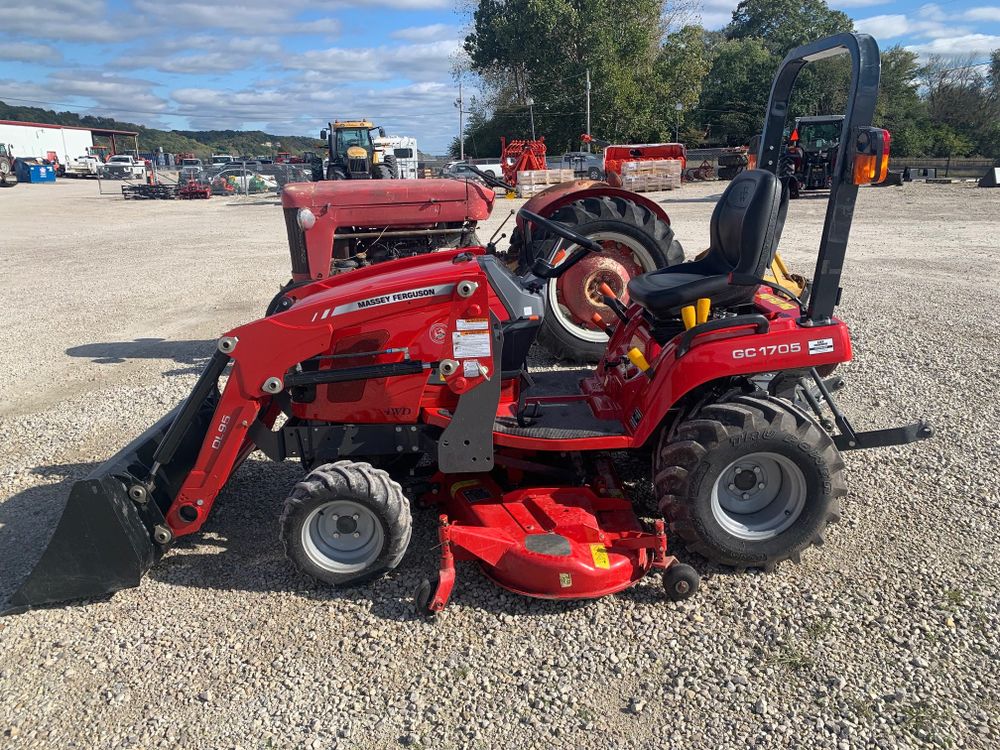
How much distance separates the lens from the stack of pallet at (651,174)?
1049 inches

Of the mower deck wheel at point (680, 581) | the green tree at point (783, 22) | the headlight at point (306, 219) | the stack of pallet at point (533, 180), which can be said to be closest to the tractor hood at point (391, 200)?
the headlight at point (306, 219)

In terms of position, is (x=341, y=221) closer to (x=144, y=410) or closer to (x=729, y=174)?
(x=144, y=410)

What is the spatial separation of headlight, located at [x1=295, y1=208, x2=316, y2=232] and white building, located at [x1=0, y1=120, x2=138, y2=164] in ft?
240

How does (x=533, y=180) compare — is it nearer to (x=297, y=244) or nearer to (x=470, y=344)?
(x=297, y=244)

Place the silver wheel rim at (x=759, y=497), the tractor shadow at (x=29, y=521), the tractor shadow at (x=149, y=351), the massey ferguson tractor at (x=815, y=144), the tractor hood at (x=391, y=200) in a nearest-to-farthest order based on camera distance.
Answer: the silver wheel rim at (x=759, y=497)
the tractor shadow at (x=29, y=521)
the tractor hood at (x=391, y=200)
the tractor shadow at (x=149, y=351)
the massey ferguson tractor at (x=815, y=144)

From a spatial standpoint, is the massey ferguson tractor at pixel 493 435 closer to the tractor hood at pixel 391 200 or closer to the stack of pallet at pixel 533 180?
the tractor hood at pixel 391 200

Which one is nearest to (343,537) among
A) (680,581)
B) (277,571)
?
(277,571)

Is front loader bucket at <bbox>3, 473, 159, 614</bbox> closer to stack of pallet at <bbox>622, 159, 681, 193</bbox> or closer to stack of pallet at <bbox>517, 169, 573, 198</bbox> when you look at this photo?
stack of pallet at <bbox>517, 169, 573, 198</bbox>

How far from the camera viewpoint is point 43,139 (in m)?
70.4

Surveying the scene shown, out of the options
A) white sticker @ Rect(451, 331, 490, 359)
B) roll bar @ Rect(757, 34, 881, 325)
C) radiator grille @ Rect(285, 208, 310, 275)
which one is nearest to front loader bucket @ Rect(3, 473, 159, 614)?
white sticker @ Rect(451, 331, 490, 359)

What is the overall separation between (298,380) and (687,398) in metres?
1.85

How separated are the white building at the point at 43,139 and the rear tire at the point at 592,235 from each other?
75409 millimetres

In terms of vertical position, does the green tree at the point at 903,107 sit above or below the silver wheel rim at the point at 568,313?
above

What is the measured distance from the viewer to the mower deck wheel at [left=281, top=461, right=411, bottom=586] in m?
3.22
